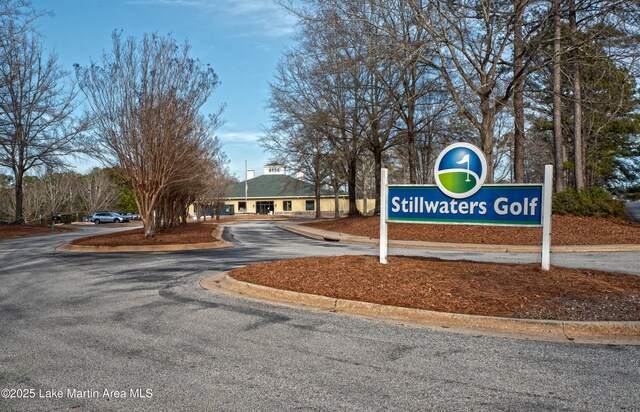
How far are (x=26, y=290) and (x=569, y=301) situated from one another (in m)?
9.43

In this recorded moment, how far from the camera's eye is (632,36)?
15.5m

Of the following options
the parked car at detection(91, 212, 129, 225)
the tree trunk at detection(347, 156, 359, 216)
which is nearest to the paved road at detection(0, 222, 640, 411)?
the tree trunk at detection(347, 156, 359, 216)

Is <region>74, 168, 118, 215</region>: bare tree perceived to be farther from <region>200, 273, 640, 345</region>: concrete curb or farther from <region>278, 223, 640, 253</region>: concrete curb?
<region>200, 273, 640, 345</region>: concrete curb

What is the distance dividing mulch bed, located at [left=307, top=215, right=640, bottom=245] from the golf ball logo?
34.6 feet

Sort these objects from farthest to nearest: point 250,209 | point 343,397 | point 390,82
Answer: point 250,209, point 390,82, point 343,397

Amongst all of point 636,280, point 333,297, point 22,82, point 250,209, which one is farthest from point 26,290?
point 250,209

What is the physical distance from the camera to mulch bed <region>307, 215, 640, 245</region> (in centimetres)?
1820

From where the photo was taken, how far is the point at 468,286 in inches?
301

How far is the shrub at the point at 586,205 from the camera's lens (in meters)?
21.3

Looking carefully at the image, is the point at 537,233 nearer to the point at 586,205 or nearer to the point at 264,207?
the point at 586,205

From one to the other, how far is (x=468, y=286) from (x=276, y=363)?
13.0 feet

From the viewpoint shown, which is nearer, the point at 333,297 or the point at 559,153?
the point at 333,297

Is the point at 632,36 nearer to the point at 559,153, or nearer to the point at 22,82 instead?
the point at 559,153

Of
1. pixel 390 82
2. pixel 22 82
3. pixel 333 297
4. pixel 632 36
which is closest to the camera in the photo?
pixel 333 297
